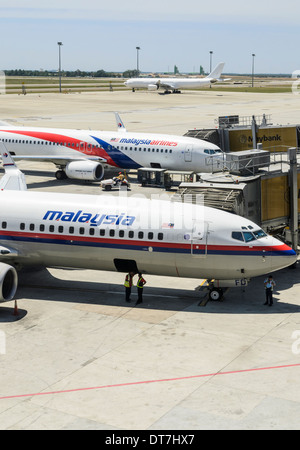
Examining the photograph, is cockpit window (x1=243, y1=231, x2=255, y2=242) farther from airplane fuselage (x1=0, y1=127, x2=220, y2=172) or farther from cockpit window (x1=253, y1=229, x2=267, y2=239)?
airplane fuselage (x1=0, y1=127, x2=220, y2=172)

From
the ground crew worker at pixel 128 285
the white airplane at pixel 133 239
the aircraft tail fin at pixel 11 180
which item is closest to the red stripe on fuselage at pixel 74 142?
the aircraft tail fin at pixel 11 180

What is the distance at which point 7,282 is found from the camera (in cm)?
2664

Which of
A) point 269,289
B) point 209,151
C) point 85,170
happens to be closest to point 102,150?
point 85,170

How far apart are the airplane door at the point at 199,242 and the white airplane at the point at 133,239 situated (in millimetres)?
40

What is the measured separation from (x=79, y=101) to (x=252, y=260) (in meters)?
118

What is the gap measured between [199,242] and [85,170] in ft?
→ 92.1

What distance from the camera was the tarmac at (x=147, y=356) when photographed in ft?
59.8

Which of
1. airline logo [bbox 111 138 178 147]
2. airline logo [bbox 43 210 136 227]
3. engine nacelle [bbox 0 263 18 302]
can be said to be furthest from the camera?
airline logo [bbox 111 138 178 147]

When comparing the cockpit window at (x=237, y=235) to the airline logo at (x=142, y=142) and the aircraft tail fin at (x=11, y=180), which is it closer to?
the aircraft tail fin at (x=11, y=180)

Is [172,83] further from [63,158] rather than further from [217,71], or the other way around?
[63,158]

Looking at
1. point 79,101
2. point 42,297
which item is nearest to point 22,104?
point 79,101

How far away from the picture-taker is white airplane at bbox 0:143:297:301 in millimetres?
26531

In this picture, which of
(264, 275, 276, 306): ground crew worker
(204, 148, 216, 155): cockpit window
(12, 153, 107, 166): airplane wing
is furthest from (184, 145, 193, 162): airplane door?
(264, 275, 276, 306): ground crew worker

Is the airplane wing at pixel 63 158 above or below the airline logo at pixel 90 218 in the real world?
above
